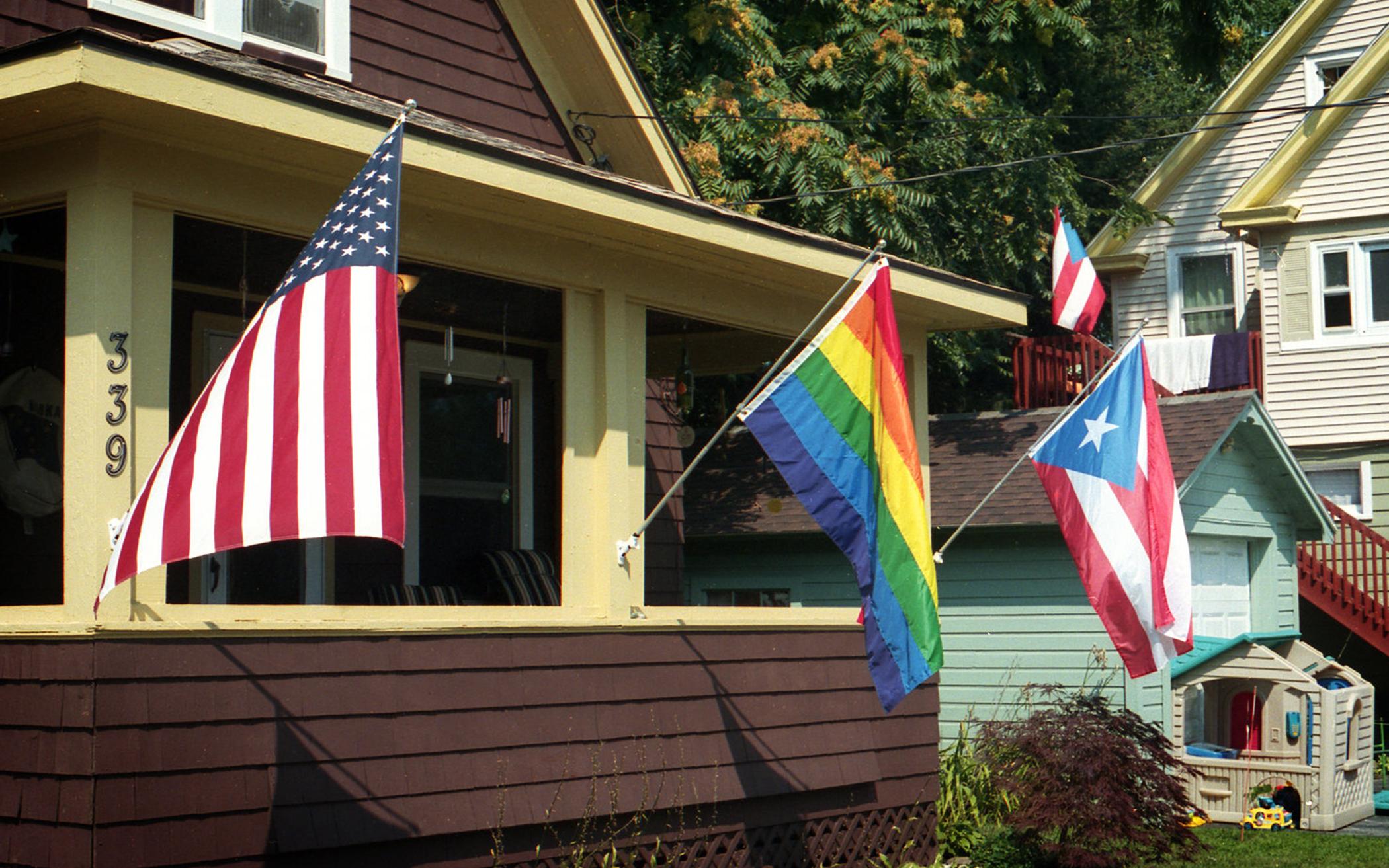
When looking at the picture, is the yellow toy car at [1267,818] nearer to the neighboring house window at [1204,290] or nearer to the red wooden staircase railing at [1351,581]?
the red wooden staircase railing at [1351,581]

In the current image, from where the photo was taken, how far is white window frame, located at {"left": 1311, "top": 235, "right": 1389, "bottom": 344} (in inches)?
796

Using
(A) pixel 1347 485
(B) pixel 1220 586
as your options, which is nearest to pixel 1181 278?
(A) pixel 1347 485

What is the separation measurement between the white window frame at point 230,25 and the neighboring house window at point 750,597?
8.03 metres

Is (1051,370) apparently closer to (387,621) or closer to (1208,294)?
(1208,294)

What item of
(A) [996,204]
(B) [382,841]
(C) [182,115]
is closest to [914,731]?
(B) [382,841]

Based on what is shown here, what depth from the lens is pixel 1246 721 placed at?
14.1 metres

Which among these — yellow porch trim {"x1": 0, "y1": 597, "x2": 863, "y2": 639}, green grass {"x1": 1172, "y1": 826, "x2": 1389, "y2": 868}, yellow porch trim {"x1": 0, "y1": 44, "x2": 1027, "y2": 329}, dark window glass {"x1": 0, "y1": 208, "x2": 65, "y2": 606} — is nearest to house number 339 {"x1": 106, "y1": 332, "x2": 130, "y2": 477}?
yellow porch trim {"x1": 0, "y1": 597, "x2": 863, "y2": 639}

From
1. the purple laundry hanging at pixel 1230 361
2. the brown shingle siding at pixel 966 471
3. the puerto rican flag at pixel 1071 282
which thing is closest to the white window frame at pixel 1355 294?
the purple laundry hanging at pixel 1230 361

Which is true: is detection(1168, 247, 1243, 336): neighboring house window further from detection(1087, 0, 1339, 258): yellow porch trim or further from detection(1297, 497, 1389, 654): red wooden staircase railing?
detection(1297, 497, 1389, 654): red wooden staircase railing

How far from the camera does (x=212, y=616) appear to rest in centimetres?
605

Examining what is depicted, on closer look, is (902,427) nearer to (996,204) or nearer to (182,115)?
(182,115)

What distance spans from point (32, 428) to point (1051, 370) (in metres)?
13.9

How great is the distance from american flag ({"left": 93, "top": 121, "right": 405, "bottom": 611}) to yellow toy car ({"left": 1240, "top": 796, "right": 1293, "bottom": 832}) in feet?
32.6

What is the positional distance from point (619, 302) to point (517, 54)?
3.25 m
